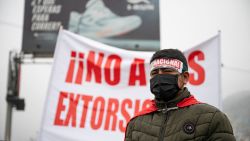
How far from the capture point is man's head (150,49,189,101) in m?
1.99

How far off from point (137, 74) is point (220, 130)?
2.35m

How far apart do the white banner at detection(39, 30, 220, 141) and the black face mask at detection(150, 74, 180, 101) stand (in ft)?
6.04

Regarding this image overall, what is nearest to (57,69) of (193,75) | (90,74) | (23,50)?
(90,74)

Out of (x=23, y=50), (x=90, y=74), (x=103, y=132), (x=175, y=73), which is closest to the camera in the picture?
(x=175, y=73)

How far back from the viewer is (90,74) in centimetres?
413

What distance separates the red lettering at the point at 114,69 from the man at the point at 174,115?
1.97 m

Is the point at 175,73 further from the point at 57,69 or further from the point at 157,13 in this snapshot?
the point at 157,13

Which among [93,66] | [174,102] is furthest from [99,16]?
[174,102]

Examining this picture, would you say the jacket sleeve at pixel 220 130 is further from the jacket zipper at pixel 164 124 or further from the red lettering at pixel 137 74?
the red lettering at pixel 137 74

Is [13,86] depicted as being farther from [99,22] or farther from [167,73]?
[167,73]

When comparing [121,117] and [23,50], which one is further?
[23,50]

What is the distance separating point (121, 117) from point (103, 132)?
0.19 m

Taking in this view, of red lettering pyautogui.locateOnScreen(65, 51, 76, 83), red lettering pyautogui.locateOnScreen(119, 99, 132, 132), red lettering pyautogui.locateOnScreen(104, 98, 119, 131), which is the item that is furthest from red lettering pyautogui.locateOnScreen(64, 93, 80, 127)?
red lettering pyautogui.locateOnScreen(119, 99, 132, 132)

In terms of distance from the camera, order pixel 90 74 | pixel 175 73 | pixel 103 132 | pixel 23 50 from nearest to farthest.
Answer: pixel 175 73, pixel 103 132, pixel 90 74, pixel 23 50
